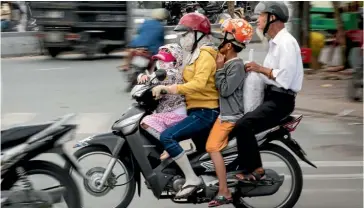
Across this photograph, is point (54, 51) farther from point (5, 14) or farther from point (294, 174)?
point (294, 174)

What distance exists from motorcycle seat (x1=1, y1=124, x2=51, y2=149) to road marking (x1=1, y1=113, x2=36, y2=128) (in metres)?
5.17

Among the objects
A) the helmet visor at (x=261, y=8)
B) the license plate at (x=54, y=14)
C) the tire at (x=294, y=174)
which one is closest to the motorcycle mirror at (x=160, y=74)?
the helmet visor at (x=261, y=8)

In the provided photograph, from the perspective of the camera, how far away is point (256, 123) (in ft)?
16.9

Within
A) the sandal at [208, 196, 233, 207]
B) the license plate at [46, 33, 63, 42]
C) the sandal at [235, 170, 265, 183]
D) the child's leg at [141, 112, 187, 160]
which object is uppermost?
the child's leg at [141, 112, 187, 160]

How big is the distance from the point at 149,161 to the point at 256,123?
87cm

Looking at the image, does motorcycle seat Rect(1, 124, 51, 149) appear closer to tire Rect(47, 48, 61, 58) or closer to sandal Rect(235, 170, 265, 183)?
sandal Rect(235, 170, 265, 183)

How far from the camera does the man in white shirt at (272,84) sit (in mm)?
5133

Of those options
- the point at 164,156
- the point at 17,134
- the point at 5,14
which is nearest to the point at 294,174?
the point at 164,156

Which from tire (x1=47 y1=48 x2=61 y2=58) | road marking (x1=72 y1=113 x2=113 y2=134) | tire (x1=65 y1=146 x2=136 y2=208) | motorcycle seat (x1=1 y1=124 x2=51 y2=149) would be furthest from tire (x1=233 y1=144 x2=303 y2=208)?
tire (x1=47 y1=48 x2=61 y2=58)

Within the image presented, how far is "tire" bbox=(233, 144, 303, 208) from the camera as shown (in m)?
5.41

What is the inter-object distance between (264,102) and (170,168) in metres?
0.88

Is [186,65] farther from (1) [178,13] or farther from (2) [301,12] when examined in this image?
(1) [178,13]

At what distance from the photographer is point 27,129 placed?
458cm

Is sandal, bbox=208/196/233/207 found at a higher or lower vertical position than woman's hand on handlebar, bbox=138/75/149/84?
lower
